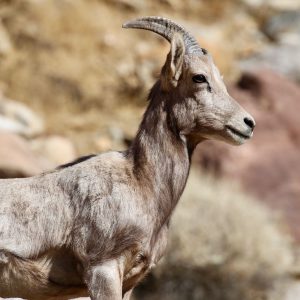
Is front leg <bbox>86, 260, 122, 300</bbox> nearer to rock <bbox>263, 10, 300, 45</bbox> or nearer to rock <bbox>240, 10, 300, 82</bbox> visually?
rock <bbox>240, 10, 300, 82</bbox>

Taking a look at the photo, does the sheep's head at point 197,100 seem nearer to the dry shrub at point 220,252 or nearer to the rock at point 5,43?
the dry shrub at point 220,252

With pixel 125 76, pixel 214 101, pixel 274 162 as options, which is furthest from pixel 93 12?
pixel 214 101

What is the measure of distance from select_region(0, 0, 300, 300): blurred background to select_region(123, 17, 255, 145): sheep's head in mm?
5970

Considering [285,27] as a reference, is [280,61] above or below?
below

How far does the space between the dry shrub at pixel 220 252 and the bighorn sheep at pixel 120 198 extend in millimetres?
9271

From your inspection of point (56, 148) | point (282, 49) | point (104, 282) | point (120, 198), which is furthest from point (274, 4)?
point (104, 282)

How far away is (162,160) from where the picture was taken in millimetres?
7191

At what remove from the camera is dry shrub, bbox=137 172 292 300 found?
16531 millimetres

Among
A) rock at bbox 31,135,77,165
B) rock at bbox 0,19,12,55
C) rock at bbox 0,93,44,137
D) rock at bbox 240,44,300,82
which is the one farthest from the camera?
rock at bbox 240,44,300,82

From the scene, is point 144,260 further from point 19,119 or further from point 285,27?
point 285,27

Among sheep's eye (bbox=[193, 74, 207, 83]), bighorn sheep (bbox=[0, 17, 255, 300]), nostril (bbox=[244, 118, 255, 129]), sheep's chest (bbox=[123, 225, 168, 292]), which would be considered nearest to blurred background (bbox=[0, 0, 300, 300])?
bighorn sheep (bbox=[0, 17, 255, 300])

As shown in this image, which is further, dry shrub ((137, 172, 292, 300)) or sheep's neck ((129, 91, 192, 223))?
dry shrub ((137, 172, 292, 300))

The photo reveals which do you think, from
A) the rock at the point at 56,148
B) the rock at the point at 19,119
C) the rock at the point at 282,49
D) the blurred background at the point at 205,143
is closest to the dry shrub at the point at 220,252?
the blurred background at the point at 205,143

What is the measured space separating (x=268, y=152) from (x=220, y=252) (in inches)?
121
